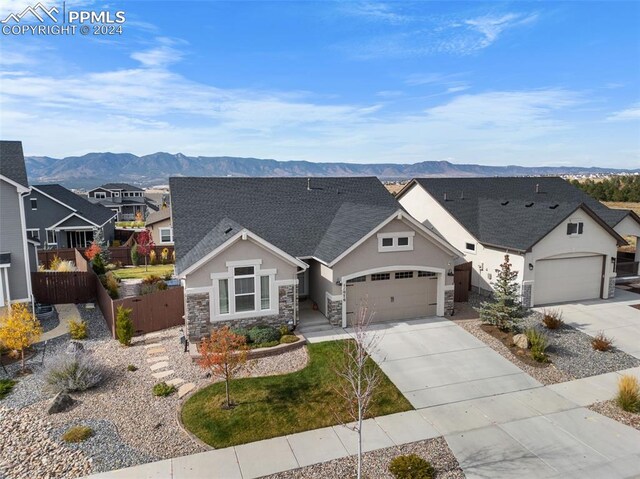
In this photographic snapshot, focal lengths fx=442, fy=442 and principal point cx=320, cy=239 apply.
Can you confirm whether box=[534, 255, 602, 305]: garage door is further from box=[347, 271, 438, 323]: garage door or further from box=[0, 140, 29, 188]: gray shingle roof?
box=[0, 140, 29, 188]: gray shingle roof

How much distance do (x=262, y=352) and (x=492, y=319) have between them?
31.0 ft

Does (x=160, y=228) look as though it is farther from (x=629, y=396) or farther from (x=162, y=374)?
(x=629, y=396)

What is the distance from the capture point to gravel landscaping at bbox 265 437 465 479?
932 cm

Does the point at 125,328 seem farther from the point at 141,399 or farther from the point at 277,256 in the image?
the point at 277,256

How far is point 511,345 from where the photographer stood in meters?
16.3

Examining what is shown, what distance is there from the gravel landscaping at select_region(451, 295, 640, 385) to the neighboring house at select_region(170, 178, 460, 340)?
3163 mm

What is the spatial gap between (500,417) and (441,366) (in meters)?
3.16

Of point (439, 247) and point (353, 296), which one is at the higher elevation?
point (439, 247)

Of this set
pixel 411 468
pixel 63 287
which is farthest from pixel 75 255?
pixel 411 468

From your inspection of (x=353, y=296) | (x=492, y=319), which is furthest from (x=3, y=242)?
(x=492, y=319)

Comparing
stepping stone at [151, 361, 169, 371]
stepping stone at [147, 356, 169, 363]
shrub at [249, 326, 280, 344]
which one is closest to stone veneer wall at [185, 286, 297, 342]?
shrub at [249, 326, 280, 344]

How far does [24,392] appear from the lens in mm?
12781

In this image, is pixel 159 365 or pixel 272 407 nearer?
pixel 272 407

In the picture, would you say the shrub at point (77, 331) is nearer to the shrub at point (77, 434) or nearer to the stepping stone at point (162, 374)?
the stepping stone at point (162, 374)
